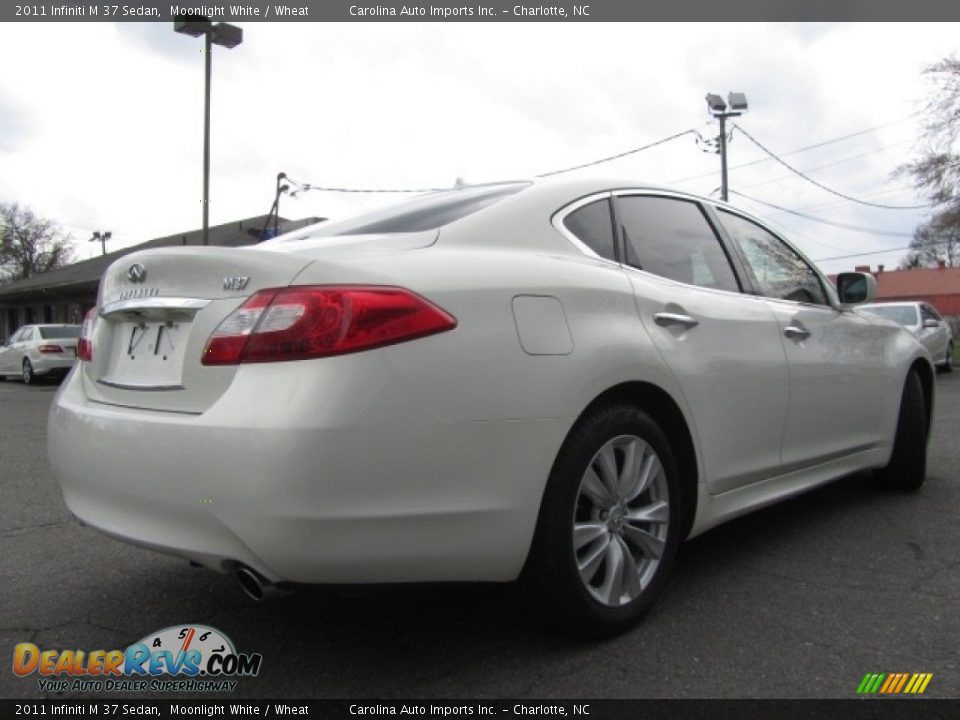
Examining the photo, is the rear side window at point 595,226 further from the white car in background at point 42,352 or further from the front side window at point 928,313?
the white car in background at point 42,352

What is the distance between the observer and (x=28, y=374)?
18.6 meters

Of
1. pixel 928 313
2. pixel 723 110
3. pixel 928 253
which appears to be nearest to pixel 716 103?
pixel 723 110

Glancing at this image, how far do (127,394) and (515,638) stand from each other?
4.63ft

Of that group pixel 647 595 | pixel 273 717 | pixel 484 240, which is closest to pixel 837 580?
pixel 647 595

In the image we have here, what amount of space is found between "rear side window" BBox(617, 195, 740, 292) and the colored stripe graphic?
1488mm

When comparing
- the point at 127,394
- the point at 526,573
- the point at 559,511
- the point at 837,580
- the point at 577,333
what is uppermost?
the point at 577,333

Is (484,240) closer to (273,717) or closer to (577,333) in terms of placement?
(577,333)

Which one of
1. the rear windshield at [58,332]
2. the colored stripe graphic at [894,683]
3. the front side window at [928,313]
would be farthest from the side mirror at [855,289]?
the rear windshield at [58,332]

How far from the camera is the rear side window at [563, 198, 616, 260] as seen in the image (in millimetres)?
2803

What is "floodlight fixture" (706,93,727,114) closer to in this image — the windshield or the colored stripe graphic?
the windshield

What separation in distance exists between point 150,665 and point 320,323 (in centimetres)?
124

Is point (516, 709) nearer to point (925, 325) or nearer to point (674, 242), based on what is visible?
point (674, 242)

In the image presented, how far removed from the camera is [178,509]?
2.09 metres

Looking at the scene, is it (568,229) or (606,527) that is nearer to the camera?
(606,527)
